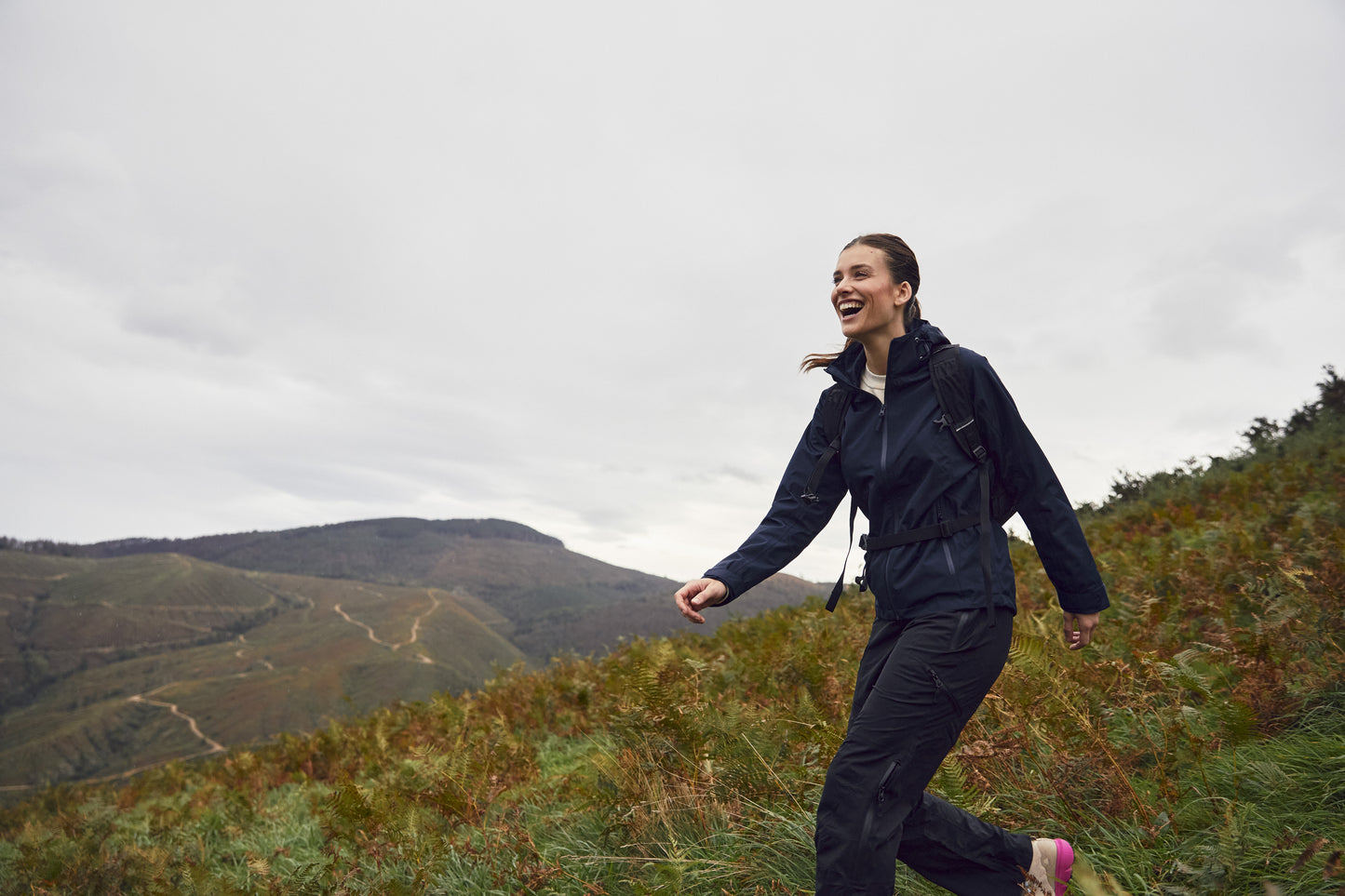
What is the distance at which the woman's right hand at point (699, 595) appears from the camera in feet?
8.68

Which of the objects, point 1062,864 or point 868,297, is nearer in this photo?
point 1062,864

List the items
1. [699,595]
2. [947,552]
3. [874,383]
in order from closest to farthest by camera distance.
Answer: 1. [947,552]
2. [699,595]
3. [874,383]

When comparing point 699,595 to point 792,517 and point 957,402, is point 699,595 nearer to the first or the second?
point 792,517

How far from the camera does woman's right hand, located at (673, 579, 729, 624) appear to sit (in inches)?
104

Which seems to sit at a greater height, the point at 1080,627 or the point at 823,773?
the point at 1080,627

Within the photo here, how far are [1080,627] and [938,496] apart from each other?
2.47 ft

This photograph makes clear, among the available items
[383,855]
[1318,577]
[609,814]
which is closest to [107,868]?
[383,855]

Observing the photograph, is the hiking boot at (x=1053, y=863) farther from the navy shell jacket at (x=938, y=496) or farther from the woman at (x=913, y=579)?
the navy shell jacket at (x=938, y=496)

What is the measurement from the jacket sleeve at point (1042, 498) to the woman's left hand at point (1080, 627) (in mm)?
33

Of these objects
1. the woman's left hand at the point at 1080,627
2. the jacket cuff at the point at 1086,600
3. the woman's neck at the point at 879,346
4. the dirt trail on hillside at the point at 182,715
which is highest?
the woman's neck at the point at 879,346

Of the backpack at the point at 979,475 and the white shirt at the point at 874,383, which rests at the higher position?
the white shirt at the point at 874,383

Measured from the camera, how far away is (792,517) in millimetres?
3023

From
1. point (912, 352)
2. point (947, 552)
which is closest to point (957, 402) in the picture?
point (912, 352)

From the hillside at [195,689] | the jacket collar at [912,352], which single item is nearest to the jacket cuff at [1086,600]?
the jacket collar at [912,352]
